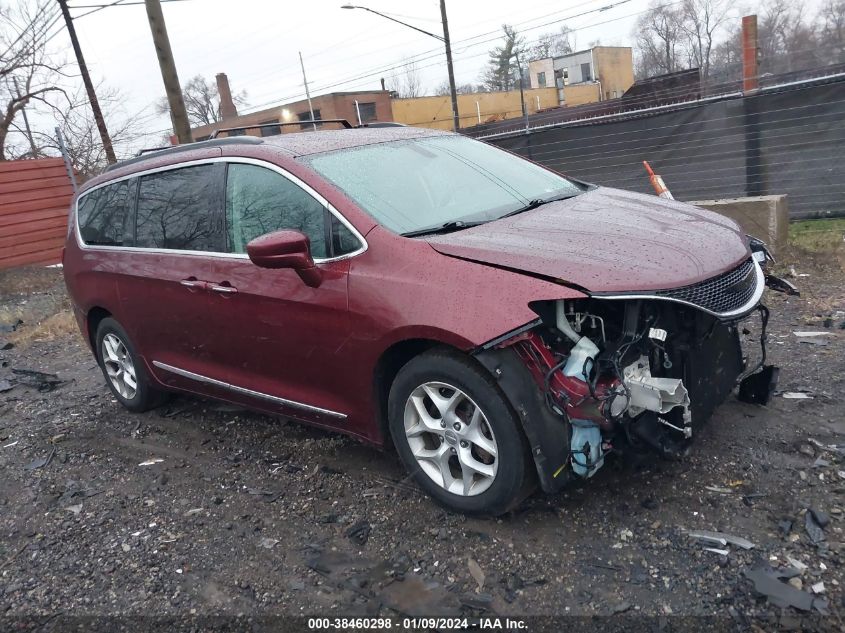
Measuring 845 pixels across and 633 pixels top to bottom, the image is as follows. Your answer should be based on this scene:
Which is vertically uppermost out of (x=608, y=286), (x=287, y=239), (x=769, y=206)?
(x=287, y=239)

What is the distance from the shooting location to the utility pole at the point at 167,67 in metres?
10.8

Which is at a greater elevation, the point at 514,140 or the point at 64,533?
the point at 514,140

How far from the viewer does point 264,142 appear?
4.06m

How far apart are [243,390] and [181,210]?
4.02 ft

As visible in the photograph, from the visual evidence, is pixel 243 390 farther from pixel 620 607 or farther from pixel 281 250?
pixel 620 607

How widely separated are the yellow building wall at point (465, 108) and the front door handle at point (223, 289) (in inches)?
1493

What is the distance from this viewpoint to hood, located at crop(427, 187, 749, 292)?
284cm

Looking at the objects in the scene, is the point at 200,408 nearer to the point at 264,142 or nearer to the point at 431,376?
the point at 264,142

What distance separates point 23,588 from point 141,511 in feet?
2.27

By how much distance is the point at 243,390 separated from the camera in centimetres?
417

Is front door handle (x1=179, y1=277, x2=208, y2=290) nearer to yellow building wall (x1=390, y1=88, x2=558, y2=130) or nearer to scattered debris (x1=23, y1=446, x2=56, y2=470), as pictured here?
scattered debris (x1=23, y1=446, x2=56, y2=470)

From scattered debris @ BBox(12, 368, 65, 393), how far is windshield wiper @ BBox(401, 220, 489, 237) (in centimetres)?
483

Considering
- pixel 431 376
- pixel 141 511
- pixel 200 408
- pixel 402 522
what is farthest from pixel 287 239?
pixel 200 408

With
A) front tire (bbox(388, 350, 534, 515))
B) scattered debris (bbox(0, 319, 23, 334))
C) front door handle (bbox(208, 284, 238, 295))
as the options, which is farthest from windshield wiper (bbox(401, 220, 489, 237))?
scattered debris (bbox(0, 319, 23, 334))
